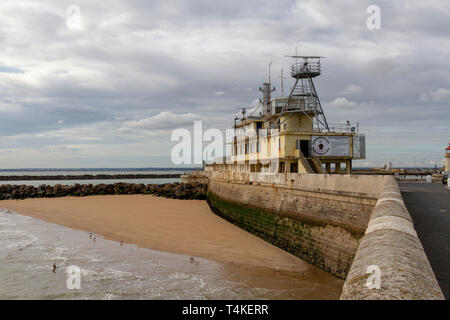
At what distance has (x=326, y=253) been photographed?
39.9 feet

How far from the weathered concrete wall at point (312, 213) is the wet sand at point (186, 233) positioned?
55 centimetres

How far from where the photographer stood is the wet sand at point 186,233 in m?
12.5

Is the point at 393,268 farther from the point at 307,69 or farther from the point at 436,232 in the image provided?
the point at 307,69

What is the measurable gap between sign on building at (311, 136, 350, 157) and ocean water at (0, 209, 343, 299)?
1278 cm

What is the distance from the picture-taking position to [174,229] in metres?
20.1

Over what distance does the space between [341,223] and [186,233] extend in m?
9.62

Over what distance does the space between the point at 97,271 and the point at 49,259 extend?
3109 millimetres

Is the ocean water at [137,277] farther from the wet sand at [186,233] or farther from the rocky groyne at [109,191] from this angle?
the rocky groyne at [109,191]

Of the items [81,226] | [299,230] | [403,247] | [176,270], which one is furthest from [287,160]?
[403,247]

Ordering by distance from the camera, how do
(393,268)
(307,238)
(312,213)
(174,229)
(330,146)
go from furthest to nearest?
(330,146)
(174,229)
(312,213)
(307,238)
(393,268)

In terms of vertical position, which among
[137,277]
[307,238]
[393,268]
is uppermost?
[393,268]

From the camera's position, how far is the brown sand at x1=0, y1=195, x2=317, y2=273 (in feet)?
46.6

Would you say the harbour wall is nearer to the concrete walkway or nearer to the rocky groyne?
the concrete walkway

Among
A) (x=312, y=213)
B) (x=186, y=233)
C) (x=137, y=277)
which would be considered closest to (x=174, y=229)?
(x=186, y=233)
